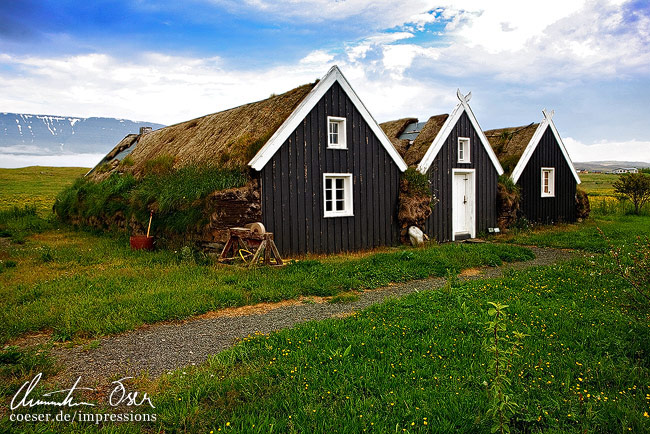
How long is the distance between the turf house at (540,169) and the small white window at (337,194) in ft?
30.8

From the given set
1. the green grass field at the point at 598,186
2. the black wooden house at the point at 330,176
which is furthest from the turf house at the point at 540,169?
the green grass field at the point at 598,186

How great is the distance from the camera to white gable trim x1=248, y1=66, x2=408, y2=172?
12.2m

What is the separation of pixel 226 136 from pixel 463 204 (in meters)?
9.86

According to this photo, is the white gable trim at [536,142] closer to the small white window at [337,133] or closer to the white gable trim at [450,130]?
the white gable trim at [450,130]

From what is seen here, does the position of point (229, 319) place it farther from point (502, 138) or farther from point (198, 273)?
point (502, 138)

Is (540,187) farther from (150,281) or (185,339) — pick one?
(185,339)

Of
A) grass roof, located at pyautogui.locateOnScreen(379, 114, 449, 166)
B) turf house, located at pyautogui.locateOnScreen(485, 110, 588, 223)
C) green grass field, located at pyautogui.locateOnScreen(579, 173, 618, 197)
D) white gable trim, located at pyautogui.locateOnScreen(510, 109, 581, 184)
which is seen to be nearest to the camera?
grass roof, located at pyautogui.locateOnScreen(379, 114, 449, 166)

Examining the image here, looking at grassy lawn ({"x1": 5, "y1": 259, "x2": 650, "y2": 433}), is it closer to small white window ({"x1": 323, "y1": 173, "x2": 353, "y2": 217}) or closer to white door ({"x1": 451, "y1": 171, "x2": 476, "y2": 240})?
small white window ({"x1": 323, "y1": 173, "x2": 353, "y2": 217})

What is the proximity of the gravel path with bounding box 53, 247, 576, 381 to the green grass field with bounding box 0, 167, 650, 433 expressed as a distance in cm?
34

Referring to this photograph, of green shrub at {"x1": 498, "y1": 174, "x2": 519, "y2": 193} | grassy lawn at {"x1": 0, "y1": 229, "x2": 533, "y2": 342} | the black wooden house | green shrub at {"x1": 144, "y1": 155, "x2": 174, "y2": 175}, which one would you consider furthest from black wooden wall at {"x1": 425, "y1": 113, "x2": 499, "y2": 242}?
green shrub at {"x1": 144, "y1": 155, "x2": 174, "y2": 175}

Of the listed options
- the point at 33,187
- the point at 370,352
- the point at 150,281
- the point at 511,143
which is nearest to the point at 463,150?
the point at 511,143

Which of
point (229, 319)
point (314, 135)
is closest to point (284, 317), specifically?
point (229, 319)

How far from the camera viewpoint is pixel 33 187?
40312 millimetres

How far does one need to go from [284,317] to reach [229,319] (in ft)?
2.89
